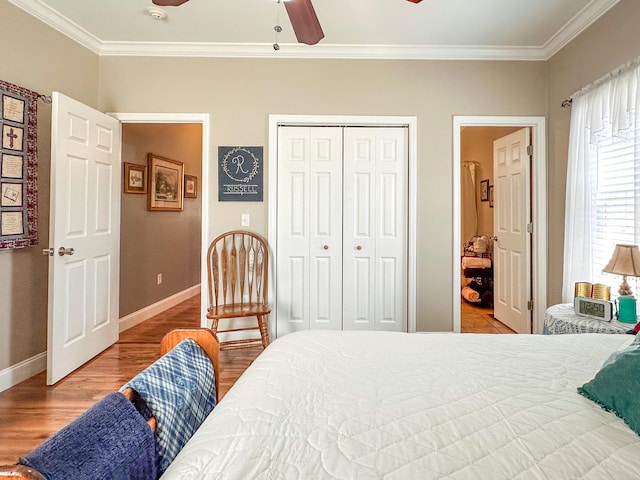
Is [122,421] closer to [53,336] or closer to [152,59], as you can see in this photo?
[53,336]

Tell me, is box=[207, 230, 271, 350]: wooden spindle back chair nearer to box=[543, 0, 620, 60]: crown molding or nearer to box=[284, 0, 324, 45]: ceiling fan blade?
box=[284, 0, 324, 45]: ceiling fan blade

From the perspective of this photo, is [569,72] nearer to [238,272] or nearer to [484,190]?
[484,190]

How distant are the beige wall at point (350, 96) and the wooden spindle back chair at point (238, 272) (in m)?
0.16

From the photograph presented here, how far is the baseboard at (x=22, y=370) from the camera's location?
2.38 meters

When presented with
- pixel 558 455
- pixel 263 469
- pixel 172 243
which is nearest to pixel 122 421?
pixel 263 469

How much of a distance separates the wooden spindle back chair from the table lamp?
241cm

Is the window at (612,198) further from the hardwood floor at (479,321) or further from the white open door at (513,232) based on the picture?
the hardwood floor at (479,321)

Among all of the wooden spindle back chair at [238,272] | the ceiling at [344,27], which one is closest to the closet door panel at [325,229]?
the wooden spindle back chair at [238,272]

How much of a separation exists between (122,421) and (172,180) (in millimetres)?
4303

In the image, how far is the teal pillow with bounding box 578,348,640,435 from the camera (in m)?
0.82

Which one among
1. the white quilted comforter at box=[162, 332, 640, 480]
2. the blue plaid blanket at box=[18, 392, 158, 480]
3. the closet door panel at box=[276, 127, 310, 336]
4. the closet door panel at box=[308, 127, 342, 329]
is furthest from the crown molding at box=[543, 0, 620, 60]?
the blue plaid blanket at box=[18, 392, 158, 480]

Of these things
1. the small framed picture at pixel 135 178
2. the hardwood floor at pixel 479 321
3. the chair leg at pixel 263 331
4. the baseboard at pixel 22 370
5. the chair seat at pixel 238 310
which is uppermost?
the small framed picture at pixel 135 178

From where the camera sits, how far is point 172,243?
469cm

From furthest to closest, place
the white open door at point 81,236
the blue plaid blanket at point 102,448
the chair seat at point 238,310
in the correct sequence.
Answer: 1. the chair seat at point 238,310
2. the white open door at point 81,236
3. the blue plaid blanket at point 102,448
